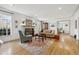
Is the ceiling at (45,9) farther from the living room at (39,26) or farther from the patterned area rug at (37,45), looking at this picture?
the patterned area rug at (37,45)

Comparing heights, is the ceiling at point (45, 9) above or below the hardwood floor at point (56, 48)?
above

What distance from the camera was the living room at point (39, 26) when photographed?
13.7ft

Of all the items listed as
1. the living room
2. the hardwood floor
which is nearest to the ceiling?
the living room

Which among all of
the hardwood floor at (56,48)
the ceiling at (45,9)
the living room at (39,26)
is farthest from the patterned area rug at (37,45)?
the ceiling at (45,9)

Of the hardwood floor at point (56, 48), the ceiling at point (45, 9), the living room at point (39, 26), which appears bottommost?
the hardwood floor at point (56, 48)

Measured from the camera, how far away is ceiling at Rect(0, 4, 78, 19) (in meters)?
3.95

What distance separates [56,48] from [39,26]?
950 millimetres

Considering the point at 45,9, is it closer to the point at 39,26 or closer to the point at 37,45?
the point at 39,26

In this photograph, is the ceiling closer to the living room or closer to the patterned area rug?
the living room
